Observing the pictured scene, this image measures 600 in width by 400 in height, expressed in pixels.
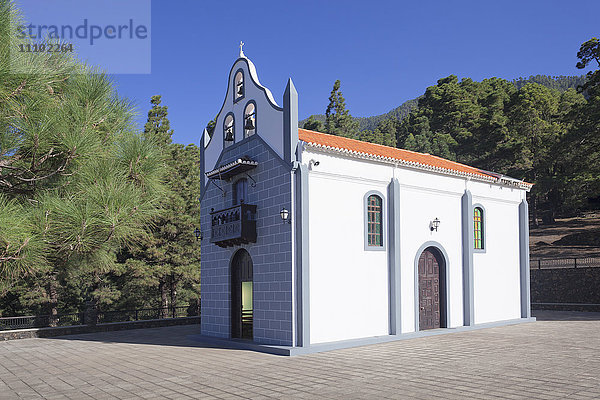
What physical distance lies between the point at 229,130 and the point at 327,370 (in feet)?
30.5

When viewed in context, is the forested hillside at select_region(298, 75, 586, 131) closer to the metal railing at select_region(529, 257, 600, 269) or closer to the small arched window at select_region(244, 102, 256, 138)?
the metal railing at select_region(529, 257, 600, 269)

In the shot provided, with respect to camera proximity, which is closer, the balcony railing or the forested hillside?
the balcony railing

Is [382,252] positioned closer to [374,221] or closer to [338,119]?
[374,221]

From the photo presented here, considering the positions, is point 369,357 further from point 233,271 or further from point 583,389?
point 233,271

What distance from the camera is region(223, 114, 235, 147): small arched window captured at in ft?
55.4

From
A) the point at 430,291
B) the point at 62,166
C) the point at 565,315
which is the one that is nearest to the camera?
the point at 62,166

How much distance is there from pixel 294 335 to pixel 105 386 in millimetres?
5099

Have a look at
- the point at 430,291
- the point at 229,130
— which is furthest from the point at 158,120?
the point at 430,291

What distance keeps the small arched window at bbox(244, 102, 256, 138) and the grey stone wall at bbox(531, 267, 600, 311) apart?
1833 cm

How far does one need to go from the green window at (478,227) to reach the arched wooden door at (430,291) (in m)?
2.29

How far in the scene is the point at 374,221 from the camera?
15492 mm

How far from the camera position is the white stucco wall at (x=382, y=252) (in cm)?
1399

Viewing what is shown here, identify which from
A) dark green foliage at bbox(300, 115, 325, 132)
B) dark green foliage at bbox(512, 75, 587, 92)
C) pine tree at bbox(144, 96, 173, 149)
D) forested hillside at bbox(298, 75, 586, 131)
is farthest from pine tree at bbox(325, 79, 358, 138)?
dark green foliage at bbox(512, 75, 587, 92)

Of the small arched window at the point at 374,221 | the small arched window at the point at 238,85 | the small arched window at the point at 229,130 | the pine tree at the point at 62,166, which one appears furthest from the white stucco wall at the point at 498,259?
the pine tree at the point at 62,166
